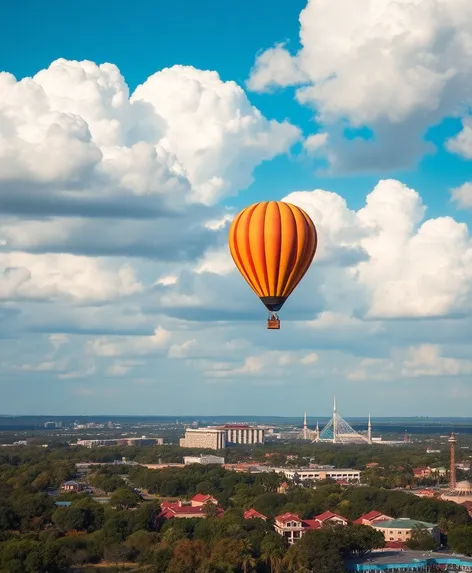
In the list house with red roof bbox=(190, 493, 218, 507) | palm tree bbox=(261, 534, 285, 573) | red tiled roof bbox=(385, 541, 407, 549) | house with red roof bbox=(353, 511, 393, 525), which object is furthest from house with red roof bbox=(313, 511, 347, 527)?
house with red roof bbox=(190, 493, 218, 507)

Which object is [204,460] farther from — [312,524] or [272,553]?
[272,553]

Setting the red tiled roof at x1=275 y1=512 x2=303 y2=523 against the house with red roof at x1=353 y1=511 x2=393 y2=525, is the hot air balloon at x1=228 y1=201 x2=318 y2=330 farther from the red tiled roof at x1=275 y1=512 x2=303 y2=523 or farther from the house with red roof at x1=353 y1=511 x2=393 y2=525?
the house with red roof at x1=353 y1=511 x2=393 y2=525

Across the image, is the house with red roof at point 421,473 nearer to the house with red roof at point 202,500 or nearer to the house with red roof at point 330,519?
the house with red roof at point 202,500

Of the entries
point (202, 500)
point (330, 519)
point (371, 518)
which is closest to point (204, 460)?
point (202, 500)

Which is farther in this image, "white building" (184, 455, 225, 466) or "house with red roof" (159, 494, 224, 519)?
"white building" (184, 455, 225, 466)

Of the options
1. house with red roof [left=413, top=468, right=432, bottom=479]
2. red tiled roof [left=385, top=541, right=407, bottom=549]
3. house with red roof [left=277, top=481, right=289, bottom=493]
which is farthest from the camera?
house with red roof [left=413, top=468, right=432, bottom=479]

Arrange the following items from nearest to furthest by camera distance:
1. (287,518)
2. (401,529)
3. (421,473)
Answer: (401,529)
(287,518)
(421,473)
